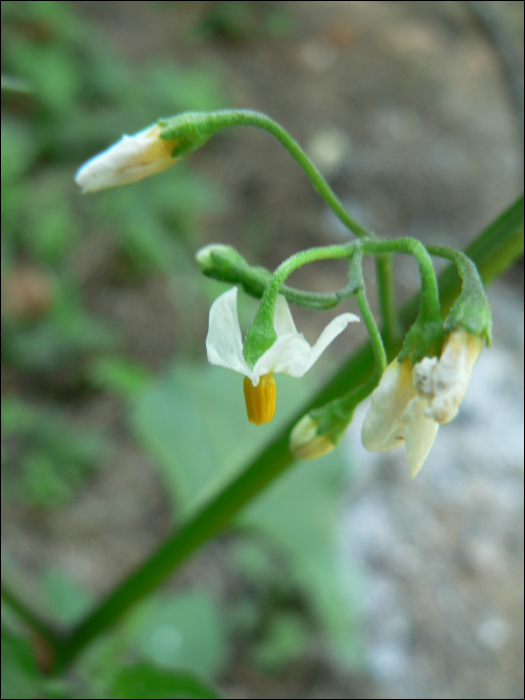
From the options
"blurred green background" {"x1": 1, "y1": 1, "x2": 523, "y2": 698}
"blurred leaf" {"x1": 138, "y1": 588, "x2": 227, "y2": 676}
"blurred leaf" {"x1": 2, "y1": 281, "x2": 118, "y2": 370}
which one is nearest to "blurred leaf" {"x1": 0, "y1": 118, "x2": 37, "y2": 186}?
"blurred green background" {"x1": 1, "y1": 1, "x2": 523, "y2": 698}

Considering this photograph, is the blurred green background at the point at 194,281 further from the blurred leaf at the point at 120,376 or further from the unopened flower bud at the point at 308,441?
the unopened flower bud at the point at 308,441

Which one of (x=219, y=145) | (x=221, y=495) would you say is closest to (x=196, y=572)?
(x=221, y=495)

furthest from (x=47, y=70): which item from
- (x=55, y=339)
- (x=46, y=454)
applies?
(x=46, y=454)

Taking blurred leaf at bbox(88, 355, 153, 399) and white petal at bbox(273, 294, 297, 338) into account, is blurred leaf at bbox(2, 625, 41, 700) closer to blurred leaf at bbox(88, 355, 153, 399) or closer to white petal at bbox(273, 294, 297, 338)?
white petal at bbox(273, 294, 297, 338)

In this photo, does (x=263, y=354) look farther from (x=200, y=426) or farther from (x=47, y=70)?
(x=47, y=70)

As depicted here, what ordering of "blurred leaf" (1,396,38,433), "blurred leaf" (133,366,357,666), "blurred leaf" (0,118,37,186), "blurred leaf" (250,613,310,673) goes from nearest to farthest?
"blurred leaf" (133,366,357,666) → "blurred leaf" (250,613,310,673) → "blurred leaf" (1,396,38,433) → "blurred leaf" (0,118,37,186)

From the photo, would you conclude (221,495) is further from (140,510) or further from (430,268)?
(140,510)
